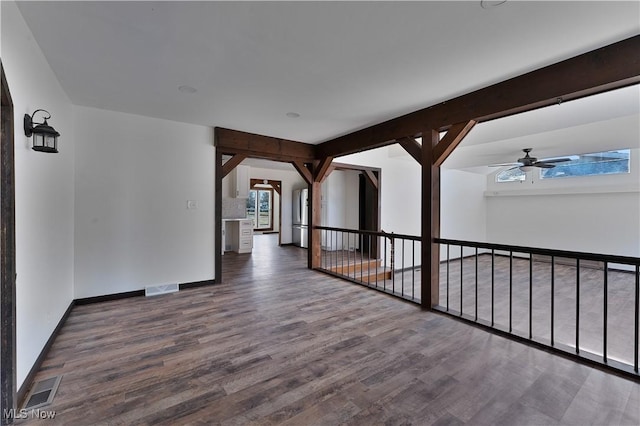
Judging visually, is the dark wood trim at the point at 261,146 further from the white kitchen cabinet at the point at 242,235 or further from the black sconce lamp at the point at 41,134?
the white kitchen cabinet at the point at 242,235

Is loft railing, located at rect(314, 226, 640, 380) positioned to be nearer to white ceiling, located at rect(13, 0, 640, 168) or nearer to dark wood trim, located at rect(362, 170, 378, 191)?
dark wood trim, located at rect(362, 170, 378, 191)

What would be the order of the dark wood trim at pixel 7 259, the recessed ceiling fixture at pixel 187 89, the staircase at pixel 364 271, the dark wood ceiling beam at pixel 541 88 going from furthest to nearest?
the staircase at pixel 364 271 < the recessed ceiling fixture at pixel 187 89 < the dark wood ceiling beam at pixel 541 88 < the dark wood trim at pixel 7 259

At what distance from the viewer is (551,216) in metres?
7.66

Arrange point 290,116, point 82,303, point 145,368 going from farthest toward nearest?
point 290,116, point 82,303, point 145,368

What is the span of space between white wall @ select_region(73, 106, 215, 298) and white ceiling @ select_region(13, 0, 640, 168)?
52cm

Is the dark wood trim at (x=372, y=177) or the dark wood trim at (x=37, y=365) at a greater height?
the dark wood trim at (x=372, y=177)

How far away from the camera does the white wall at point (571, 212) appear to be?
21.1 feet

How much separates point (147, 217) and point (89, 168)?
884mm

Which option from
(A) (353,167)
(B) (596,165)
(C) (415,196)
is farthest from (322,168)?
(B) (596,165)

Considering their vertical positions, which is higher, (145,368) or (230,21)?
(230,21)

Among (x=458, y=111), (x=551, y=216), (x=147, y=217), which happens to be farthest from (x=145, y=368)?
(x=551, y=216)

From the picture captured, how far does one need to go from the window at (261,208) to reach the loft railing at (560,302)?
8.25 meters

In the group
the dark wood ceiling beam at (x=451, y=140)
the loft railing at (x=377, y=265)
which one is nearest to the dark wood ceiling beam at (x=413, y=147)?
the dark wood ceiling beam at (x=451, y=140)

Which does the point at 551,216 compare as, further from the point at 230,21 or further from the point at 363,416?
the point at 230,21
